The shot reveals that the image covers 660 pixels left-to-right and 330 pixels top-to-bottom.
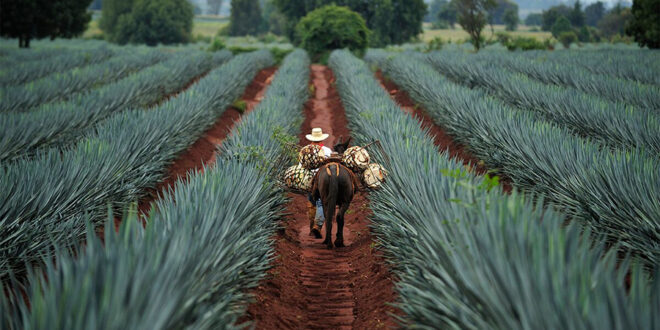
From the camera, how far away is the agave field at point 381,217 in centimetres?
291

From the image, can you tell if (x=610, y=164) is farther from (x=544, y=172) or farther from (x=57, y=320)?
(x=57, y=320)

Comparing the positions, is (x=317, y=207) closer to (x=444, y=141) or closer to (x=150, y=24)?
(x=444, y=141)

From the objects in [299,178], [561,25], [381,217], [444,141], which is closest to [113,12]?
[561,25]

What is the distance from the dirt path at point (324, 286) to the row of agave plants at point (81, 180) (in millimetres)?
1829

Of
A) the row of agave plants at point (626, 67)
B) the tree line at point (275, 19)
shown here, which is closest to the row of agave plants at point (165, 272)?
the row of agave plants at point (626, 67)

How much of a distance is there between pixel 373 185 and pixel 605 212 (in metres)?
2.70

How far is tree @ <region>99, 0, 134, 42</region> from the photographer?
7406cm

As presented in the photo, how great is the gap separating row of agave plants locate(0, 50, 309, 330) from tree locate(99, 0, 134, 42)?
2927 inches

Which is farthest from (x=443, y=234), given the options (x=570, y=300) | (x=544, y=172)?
(x=544, y=172)

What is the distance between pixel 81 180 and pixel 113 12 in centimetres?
7479

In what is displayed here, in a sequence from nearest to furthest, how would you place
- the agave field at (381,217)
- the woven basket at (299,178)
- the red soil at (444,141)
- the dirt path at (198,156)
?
the agave field at (381,217) < the woven basket at (299,178) < the red soil at (444,141) < the dirt path at (198,156)

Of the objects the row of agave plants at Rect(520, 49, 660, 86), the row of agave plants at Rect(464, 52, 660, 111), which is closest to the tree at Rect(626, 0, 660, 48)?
the row of agave plants at Rect(520, 49, 660, 86)

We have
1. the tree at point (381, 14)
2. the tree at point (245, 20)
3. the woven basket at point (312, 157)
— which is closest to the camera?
the woven basket at point (312, 157)

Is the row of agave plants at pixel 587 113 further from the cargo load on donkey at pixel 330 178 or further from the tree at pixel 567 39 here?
the tree at pixel 567 39
